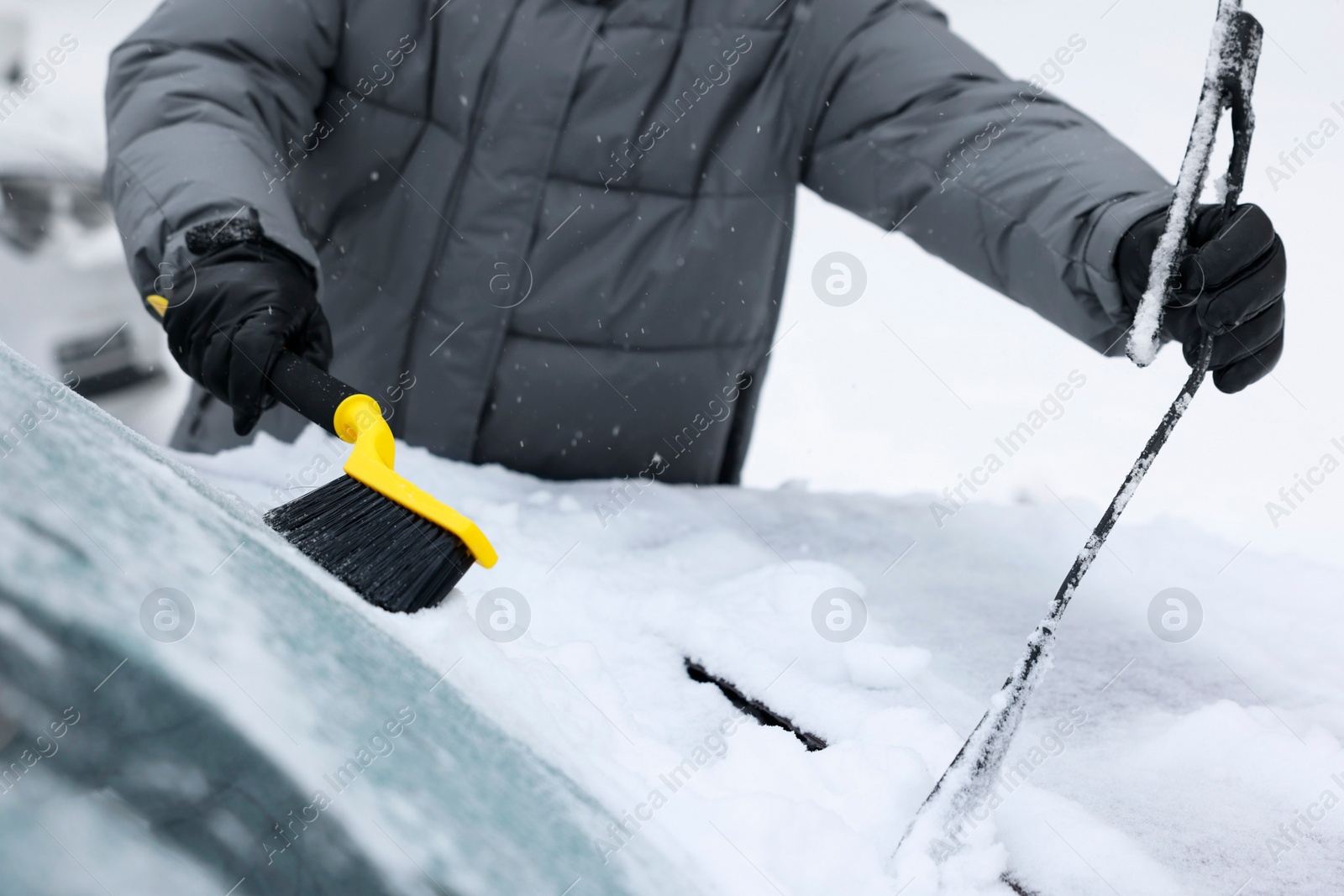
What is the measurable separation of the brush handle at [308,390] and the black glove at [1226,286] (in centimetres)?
87

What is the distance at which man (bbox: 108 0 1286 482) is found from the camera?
1294 mm

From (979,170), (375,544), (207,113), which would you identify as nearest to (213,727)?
(375,544)

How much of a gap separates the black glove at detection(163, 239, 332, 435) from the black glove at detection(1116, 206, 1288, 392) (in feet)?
3.21

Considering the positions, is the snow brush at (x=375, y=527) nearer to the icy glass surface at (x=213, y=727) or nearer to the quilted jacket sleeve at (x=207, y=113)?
the icy glass surface at (x=213, y=727)

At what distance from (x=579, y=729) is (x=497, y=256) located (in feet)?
2.97

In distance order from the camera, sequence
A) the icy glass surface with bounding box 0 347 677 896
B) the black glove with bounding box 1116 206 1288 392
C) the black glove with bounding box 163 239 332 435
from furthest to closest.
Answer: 1. the black glove with bounding box 163 239 332 435
2. the black glove with bounding box 1116 206 1288 392
3. the icy glass surface with bounding box 0 347 677 896

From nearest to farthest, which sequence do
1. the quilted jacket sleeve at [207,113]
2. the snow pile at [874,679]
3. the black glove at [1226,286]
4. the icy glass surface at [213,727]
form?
the icy glass surface at [213,727] < the snow pile at [874,679] < the black glove at [1226,286] < the quilted jacket sleeve at [207,113]

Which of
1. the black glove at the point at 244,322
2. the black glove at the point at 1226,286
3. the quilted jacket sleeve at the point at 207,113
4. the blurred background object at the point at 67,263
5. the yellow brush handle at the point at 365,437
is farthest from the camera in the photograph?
the blurred background object at the point at 67,263

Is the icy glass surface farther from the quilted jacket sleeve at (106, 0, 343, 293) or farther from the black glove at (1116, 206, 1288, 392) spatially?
the black glove at (1116, 206, 1288, 392)

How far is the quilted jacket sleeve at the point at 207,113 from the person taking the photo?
126 cm

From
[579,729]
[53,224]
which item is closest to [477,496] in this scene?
[579,729]

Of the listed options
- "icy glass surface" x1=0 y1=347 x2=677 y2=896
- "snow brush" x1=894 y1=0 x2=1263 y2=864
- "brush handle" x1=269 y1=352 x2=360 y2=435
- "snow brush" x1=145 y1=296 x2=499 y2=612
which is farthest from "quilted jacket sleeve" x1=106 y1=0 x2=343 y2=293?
"snow brush" x1=894 y1=0 x2=1263 y2=864

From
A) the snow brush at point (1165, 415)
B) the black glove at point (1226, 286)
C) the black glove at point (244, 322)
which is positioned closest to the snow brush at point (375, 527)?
the black glove at point (244, 322)

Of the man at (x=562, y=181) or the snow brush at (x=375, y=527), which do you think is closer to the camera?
the snow brush at (x=375, y=527)
